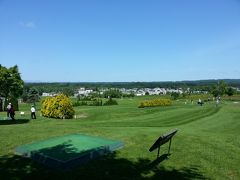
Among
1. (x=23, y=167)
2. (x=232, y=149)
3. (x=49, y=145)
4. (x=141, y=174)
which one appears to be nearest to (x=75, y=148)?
(x=49, y=145)

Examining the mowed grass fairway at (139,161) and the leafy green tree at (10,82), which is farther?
the leafy green tree at (10,82)

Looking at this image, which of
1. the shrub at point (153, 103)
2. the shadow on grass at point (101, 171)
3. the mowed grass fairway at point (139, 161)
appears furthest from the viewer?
the shrub at point (153, 103)

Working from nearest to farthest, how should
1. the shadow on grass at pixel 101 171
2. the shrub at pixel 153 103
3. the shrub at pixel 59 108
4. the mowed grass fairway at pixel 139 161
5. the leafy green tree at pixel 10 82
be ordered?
1. the shadow on grass at pixel 101 171
2. the mowed grass fairway at pixel 139 161
3. the shrub at pixel 59 108
4. the shrub at pixel 153 103
5. the leafy green tree at pixel 10 82

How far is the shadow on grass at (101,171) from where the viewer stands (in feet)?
32.7

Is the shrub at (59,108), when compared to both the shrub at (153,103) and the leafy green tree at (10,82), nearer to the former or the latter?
the shrub at (153,103)

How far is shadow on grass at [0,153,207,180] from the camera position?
996 cm

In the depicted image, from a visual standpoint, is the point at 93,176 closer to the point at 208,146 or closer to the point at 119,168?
the point at 119,168

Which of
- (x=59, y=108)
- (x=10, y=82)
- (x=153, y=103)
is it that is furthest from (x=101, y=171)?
(x=10, y=82)

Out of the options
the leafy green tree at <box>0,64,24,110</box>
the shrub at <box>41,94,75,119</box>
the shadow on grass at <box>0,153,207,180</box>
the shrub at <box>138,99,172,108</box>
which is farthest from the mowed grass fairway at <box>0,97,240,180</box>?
the leafy green tree at <box>0,64,24,110</box>

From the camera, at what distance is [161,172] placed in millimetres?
10578

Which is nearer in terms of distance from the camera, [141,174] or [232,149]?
[141,174]

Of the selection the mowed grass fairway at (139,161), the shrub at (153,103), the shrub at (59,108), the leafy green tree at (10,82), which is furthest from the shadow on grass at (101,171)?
the leafy green tree at (10,82)

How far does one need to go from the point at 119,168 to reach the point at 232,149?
6.03 meters

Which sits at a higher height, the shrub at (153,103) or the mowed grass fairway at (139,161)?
the mowed grass fairway at (139,161)
